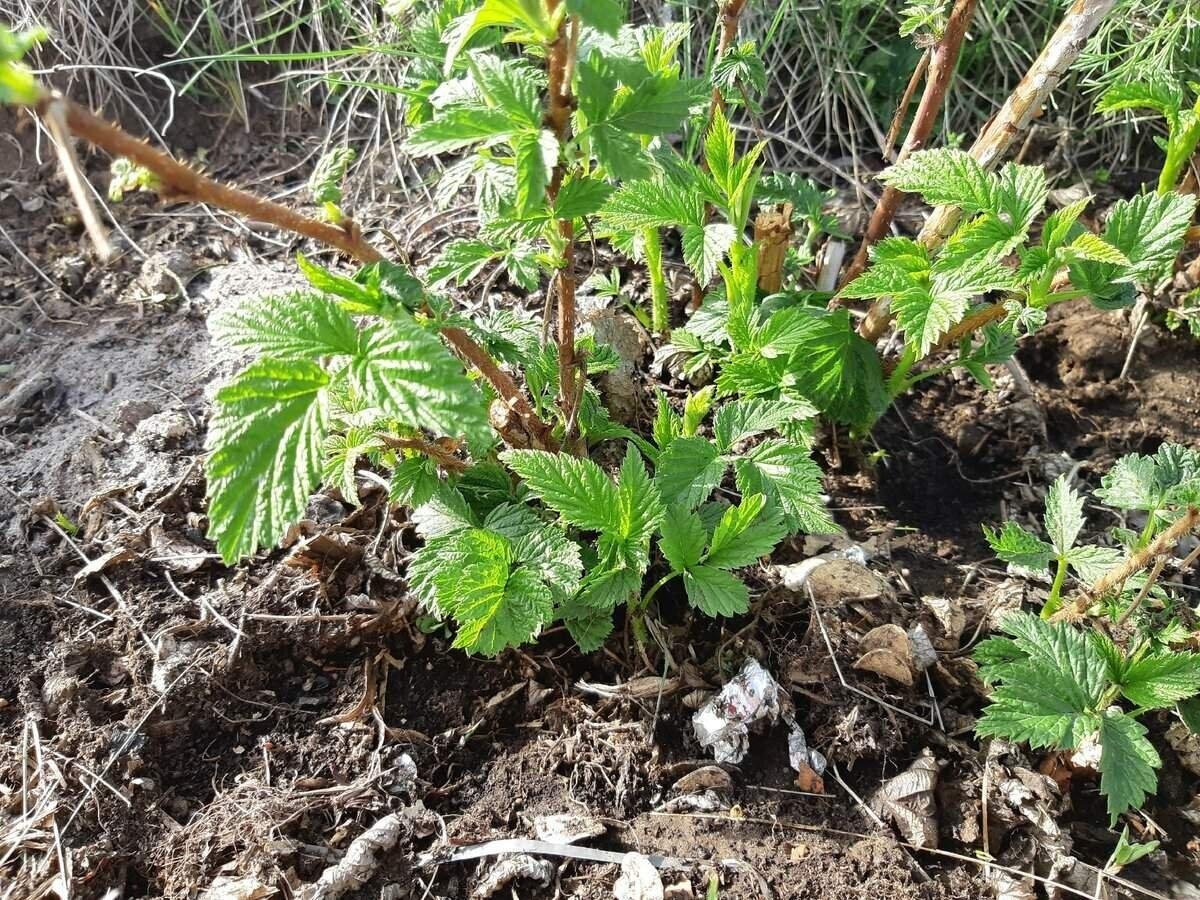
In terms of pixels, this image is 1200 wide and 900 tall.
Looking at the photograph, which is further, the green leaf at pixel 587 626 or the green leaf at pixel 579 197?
the green leaf at pixel 587 626

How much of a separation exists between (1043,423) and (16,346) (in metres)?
2.64

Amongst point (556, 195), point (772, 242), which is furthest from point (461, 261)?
point (772, 242)

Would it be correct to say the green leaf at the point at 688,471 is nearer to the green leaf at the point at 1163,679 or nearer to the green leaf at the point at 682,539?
the green leaf at the point at 682,539

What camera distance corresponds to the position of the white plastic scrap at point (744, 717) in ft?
5.00

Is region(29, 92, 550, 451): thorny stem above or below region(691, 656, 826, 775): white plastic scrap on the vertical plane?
above

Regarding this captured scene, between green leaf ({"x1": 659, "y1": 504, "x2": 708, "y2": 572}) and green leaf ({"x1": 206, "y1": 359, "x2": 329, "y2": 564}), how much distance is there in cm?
63

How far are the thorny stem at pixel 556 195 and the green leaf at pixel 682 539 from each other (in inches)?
11.3

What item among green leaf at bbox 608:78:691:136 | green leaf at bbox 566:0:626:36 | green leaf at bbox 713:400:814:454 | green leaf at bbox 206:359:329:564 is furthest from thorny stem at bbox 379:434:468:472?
green leaf at bbox 566:0:626:36

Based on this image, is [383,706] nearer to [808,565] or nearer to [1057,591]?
[808,565]

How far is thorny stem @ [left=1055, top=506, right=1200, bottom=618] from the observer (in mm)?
1356

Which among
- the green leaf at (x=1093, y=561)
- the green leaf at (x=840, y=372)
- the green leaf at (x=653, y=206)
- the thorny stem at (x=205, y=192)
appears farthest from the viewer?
the green leaf at (x=840, y=372)

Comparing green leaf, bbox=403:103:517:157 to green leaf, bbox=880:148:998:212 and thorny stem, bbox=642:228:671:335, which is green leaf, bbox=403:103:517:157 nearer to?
thorny stem, bbox=642:228:671:335

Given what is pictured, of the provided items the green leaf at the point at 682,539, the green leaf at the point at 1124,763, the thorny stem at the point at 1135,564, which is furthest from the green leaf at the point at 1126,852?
the green leaf at the point at 682,539

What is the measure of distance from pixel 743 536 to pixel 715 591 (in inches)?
4.5
